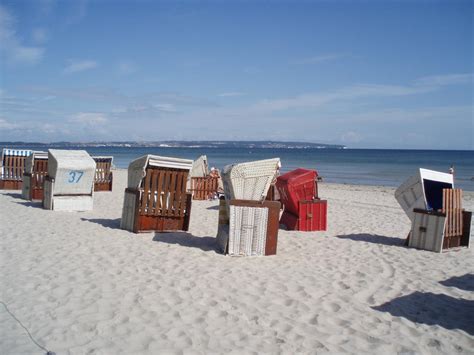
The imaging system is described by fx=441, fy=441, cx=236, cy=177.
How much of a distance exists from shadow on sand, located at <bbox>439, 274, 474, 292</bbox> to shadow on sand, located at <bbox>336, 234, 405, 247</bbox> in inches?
93.1

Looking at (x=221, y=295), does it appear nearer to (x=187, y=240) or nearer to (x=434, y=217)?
(x=187, y=240)

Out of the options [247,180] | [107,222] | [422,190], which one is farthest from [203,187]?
[422,190]

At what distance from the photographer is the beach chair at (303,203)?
10.7 metres

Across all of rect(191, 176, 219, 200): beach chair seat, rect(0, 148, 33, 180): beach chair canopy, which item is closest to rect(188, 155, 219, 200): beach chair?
rect(191, 176, 219, 200): beach chair seat

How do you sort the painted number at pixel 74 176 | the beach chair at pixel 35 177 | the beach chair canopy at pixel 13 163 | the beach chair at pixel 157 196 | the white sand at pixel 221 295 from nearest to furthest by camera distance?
1. the white sand at pixel 221 295
2. the beach chair at pixel 157 196
3. the painted number at pixel 74 176
4. the beach chair at pixel 35 177
5. the beach chair canopy at pixel 13 163

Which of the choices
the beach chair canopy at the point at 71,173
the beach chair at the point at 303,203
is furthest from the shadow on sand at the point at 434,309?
the beach chair canopy at the point at 71,173

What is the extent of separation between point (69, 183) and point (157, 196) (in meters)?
3.98

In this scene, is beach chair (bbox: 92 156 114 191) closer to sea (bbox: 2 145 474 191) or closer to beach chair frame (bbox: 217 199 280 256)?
beach chair frame (bbox: 217 199 280 256)

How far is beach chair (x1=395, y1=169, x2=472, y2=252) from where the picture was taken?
877 cm

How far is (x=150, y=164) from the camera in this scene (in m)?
9.40

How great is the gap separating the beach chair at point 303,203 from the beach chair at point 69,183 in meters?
5.52

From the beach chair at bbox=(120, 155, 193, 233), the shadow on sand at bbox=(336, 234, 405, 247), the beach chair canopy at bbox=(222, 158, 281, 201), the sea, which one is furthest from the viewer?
the sea

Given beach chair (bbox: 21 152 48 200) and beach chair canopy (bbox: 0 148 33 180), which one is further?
beach chair canopy (bbox: 0 148 33 180)

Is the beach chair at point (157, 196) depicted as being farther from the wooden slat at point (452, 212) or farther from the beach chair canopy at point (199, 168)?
the beach chair canopy at point (199, 168)
